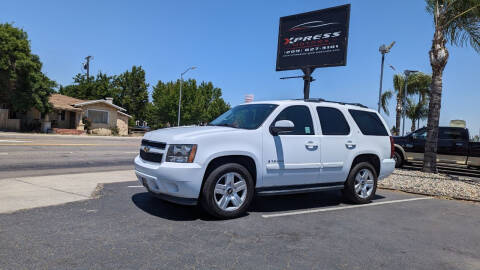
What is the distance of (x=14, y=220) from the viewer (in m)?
4.76

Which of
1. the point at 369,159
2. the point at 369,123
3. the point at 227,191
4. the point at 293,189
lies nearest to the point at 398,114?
the point at 369,123

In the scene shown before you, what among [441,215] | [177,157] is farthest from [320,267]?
[441,215]

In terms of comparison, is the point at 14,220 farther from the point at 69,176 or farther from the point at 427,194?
the point at 427,194

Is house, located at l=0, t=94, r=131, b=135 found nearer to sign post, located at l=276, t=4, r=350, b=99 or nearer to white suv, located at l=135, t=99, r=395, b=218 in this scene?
sign post, located at l=276, t=4, r=350, b=99

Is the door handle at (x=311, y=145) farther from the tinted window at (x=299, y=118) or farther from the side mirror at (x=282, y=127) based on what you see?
the side mirror at (x=282, y=127)

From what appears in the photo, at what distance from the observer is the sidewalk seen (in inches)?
227

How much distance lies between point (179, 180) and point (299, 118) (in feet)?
8.16

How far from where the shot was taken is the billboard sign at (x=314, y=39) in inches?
666

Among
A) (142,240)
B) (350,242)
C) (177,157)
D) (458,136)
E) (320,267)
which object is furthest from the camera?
(458,136)

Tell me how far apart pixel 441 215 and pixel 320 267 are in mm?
4028

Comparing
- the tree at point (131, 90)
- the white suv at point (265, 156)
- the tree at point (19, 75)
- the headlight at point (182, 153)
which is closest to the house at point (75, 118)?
the tree at point (19, 75)

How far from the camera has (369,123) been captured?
7.32 meters

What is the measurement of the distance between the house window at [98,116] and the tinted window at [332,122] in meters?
36.8

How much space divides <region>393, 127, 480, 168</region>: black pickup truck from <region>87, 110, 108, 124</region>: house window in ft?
107
